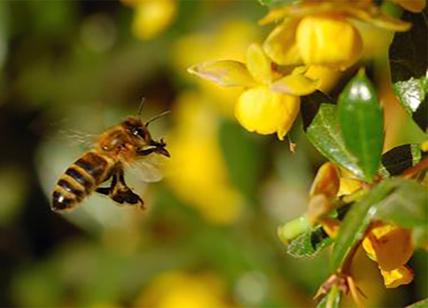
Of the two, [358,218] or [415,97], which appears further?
[415,97]

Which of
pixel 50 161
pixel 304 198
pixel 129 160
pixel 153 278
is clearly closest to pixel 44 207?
pixel 50 161

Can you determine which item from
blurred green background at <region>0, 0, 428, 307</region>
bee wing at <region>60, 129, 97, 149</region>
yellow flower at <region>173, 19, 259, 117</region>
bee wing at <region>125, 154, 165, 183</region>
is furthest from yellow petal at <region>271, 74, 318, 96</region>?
yellow flower at <region>173, 19, 259, 117</region>

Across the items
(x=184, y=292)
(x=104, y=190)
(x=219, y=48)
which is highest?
(x=104, y=190)

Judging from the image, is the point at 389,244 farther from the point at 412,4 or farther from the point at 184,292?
the point at 184,292

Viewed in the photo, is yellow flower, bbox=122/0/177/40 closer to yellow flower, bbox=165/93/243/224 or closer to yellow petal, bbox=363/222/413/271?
yellow flower, bbox=165/93/243/224

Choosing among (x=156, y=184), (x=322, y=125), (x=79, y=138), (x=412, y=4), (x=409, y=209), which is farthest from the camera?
(x=156, y=184)

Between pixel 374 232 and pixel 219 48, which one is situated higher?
pixel 374 232

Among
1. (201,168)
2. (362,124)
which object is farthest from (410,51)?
(201,168)

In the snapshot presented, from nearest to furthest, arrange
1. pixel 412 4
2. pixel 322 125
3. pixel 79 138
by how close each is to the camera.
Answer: pixel 412 4
pixel 322 125
pixel 79 138
